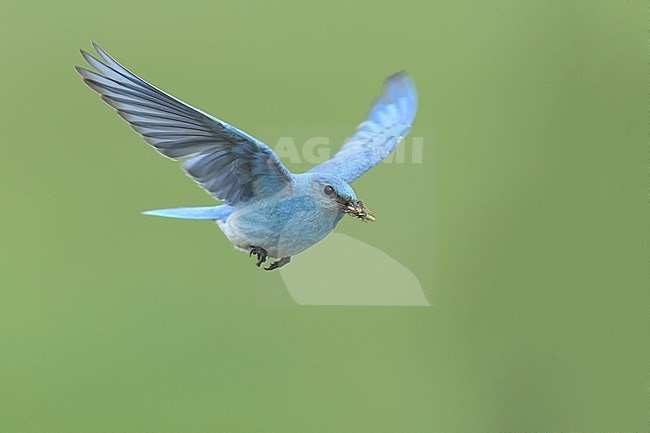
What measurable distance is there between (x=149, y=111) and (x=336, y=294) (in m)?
0.40

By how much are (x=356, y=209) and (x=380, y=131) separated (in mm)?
520

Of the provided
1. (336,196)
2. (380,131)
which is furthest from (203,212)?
(380,131)

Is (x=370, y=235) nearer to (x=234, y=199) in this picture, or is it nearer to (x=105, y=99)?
(x=234, y=199)

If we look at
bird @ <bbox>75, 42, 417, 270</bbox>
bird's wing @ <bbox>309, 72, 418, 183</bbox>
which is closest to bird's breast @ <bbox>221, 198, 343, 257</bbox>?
bird @ <bbox>75, 42, 417, 270</bbox>

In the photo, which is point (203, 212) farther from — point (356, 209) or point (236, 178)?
point (356, 209)

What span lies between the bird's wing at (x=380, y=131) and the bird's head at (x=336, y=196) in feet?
0.82

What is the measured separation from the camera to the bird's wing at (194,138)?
865 mm

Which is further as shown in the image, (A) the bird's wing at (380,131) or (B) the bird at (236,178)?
(A) the bird's wing at (380,131)

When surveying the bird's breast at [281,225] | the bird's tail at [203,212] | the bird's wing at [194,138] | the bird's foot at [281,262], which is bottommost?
the bird's foot at [281,262]

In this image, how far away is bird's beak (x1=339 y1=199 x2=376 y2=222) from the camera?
0.90 meters

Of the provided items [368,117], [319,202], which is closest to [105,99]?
[319,202]

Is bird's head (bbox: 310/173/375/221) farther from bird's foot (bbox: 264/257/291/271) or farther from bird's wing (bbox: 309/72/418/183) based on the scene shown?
bird's wing (bbox: 309/72/418/183)

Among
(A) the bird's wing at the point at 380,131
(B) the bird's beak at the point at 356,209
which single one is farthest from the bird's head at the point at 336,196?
(A) the bird's wing at the point at 380,131

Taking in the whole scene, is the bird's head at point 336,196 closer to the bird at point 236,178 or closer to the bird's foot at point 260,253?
the bird at point 236,178
